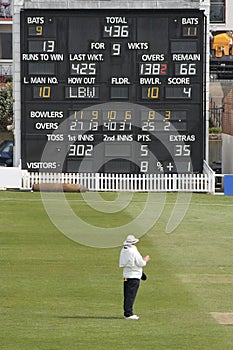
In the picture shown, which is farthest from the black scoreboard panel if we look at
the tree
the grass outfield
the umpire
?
the tree

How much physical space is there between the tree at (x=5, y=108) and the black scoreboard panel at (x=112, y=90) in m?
28.2

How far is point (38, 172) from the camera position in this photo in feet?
154

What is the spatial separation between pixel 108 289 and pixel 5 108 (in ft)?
175

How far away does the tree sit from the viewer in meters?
74.4

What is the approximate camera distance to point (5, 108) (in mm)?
74750

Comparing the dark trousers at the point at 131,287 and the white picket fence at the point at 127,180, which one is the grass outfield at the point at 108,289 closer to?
the dark trousers at the point at 131,287

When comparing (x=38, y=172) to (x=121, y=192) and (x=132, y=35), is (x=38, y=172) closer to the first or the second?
(x=121, y=192)

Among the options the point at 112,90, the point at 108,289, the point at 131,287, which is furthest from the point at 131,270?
the point at 112,90

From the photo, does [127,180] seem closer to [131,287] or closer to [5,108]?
[131,287]

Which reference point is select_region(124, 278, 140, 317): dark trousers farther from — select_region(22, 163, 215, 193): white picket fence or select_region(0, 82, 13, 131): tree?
select_region(0, 82, 13, 131): tree

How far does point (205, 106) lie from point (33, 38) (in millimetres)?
7961

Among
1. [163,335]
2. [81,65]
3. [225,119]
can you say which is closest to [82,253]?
[163,335]

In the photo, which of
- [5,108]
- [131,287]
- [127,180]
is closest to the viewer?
[131,287]

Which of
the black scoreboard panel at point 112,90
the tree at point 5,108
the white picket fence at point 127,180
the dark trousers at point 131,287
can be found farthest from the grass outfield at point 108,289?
the tree at point 5,108
